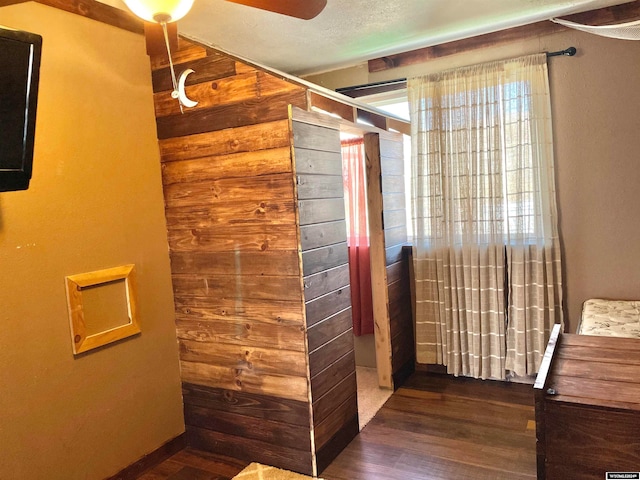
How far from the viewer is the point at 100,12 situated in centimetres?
240

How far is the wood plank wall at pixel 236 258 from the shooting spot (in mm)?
2355

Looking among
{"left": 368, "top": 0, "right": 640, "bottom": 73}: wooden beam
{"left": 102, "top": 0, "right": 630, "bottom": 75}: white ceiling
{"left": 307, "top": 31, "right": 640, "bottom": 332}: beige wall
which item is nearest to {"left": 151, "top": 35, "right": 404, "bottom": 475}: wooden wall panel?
{"left": 102, "top": 0, "right": 630, "bottom": 75}: white ceiling

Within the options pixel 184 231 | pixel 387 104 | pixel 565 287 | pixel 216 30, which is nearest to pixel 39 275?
pixel 184 231

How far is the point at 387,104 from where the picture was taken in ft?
12.2

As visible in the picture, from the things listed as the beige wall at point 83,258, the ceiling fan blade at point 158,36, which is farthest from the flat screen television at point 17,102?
the beige wall at point 83,258

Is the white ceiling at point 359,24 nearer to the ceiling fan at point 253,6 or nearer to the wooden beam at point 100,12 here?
the wooden beam at point 100,12

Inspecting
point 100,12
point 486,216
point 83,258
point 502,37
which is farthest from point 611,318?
point 100,12

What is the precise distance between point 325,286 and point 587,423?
4.43 feet

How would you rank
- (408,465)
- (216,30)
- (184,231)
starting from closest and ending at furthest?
(408,465), (184,231), (216,30)

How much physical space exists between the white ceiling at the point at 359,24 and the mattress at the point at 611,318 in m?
1.77

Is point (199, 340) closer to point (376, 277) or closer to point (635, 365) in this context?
point (376, 277)

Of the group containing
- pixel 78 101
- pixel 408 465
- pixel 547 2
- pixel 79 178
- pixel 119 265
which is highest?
pixel 547 2

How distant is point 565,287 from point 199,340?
232 centimetres

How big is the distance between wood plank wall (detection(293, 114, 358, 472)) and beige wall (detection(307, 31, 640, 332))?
1.48 m
